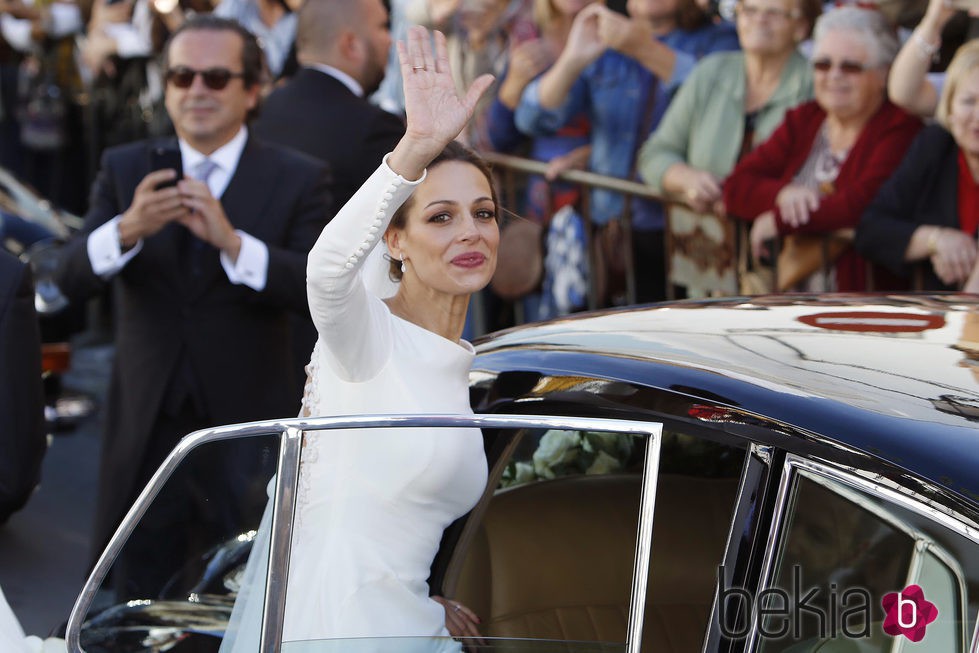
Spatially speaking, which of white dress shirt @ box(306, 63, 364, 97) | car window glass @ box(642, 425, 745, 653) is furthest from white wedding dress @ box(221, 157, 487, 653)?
white dress shirt @ box(306, 63, 364, 97)

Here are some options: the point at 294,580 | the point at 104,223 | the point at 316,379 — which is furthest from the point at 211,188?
the point at 294,580

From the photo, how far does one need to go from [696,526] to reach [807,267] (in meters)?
2.77

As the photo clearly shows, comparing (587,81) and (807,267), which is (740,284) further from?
(587,81)

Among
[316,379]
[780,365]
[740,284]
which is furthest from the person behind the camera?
[740,284]

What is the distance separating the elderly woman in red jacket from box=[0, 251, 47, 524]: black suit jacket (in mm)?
3059

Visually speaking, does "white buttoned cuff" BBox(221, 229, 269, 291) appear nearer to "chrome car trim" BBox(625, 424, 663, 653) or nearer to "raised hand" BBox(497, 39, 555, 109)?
"chrome car trim" BBox(625, 424, 663, 653)

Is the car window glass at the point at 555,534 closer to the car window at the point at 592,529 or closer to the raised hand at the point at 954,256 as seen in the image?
the car window at the point at 592,529

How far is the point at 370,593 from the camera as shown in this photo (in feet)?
7.68

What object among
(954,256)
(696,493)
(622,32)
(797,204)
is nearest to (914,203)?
(954,256)

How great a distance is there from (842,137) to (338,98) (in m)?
1.82

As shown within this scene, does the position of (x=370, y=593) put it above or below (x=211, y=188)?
below

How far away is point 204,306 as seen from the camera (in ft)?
14.0

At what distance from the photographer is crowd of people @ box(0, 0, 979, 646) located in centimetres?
254

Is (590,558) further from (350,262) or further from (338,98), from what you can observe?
(338,98)
